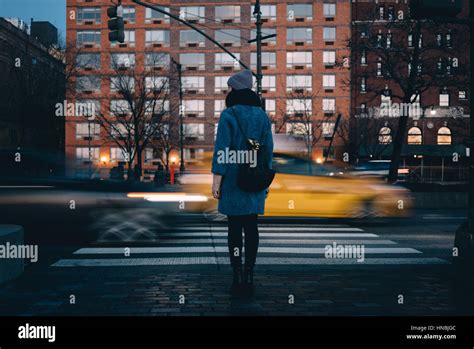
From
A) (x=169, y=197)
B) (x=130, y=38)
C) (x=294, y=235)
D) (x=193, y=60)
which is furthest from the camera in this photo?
(x=130, y=38)

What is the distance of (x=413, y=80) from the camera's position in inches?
870

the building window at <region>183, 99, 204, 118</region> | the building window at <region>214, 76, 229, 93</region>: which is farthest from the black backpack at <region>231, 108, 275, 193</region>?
the building window at <region>214, 76, 229, 93</region>

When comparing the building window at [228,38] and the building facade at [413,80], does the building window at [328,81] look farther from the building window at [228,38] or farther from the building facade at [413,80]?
the building window at [228,38]

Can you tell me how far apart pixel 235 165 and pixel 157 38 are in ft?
230

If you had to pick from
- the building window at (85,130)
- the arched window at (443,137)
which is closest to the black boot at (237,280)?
the arched window at (443,137)

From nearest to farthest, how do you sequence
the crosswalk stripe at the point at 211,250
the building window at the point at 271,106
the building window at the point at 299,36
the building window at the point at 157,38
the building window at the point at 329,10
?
the crosswalk stripe at the point at 211,250, the building window at the point at 271,106, the building window at the point at 329,10, the building window at the point at 299,36, the building window at the point at 157,38

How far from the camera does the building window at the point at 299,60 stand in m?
71.3

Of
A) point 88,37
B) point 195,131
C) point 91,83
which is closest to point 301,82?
point 195,131

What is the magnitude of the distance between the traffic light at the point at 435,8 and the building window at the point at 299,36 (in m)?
66.7

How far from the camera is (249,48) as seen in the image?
2817 inches

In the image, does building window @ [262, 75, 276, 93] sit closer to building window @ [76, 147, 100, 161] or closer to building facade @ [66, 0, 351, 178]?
building facade @ [66, 0, 351, 178]

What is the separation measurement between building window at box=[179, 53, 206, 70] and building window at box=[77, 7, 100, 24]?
11.2 metres

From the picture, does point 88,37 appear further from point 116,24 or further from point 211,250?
point 211,250

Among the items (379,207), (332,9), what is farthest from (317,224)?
(332,9)
